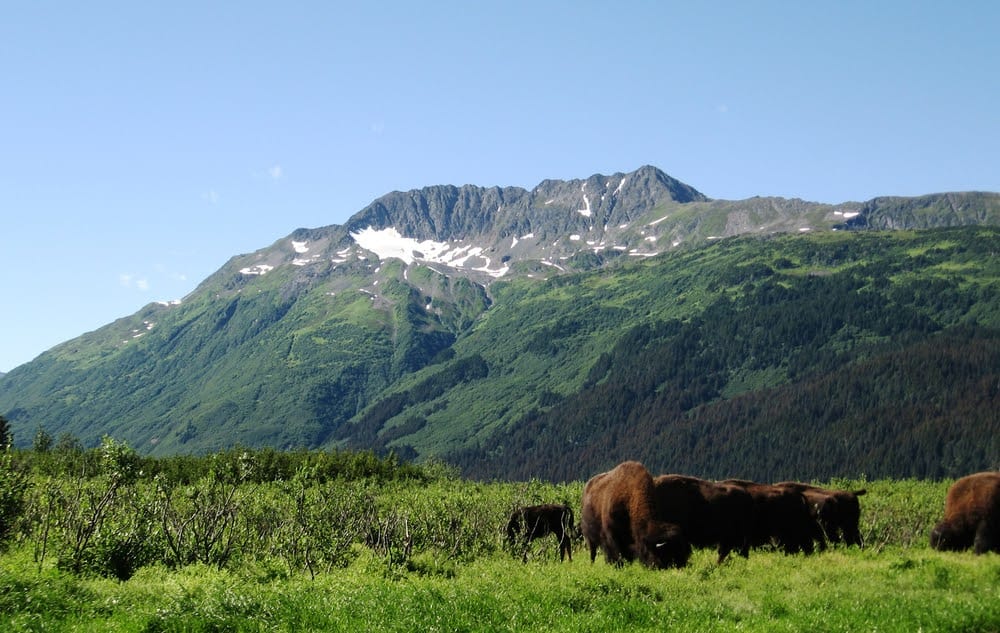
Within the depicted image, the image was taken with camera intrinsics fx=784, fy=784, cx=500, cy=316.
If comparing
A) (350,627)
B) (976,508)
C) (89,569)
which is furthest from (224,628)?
(976,508)

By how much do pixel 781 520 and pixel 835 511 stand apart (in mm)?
2689

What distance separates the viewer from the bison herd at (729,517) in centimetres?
2672

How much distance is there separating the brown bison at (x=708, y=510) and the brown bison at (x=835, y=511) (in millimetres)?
A: 3355

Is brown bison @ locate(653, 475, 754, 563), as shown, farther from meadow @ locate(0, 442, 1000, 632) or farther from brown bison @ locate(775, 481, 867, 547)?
brown bison @ locate(775, 481, 867, 547)

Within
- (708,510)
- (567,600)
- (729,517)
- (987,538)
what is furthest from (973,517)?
(567,600)

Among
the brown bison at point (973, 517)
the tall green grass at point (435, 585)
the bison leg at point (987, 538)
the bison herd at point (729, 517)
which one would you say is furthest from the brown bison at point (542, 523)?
the bison leg at point (987, 538)

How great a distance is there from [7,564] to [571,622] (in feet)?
71.5

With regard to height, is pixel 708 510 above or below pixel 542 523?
above

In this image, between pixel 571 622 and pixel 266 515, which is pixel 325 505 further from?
pixel 571 622

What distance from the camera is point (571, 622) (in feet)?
60.2

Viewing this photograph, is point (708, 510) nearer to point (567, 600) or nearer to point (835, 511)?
point (835, 511)

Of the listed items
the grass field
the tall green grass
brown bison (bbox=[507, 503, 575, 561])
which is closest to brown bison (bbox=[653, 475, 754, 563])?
the tall green grass

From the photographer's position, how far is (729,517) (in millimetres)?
28125

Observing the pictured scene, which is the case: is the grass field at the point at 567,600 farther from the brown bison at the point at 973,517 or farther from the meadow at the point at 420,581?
the brown bison at the point at 973,517
